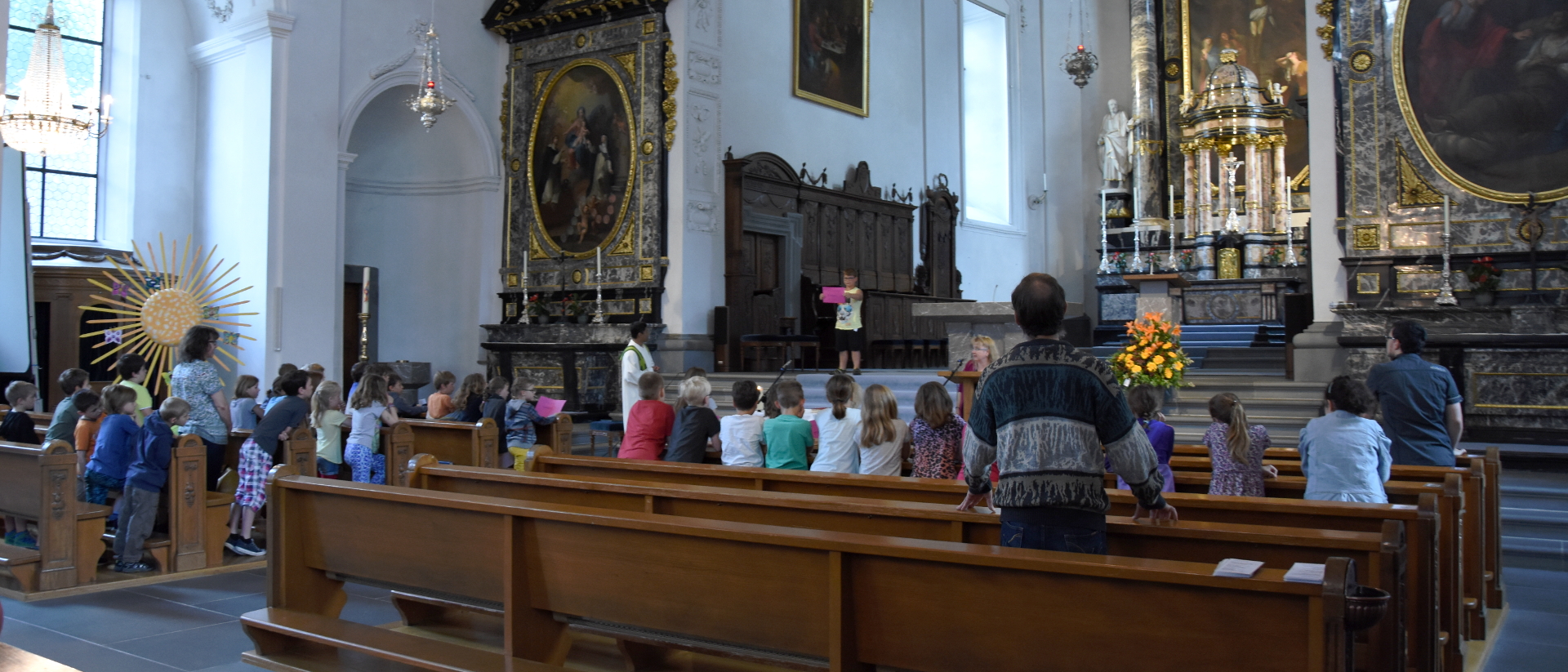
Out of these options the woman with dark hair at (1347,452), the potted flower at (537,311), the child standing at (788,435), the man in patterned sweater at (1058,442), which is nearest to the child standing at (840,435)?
the child standing at (788,435)

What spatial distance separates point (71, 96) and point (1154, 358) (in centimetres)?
1276

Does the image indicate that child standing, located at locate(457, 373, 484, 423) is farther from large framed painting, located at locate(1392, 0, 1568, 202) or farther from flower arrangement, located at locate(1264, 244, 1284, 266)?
flower arrangement, located at locate(1264, 244, 1284, 266)

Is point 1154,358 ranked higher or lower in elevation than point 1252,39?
lower

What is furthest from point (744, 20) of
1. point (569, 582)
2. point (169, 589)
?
point (569, 582)

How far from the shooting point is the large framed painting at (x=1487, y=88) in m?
9.98

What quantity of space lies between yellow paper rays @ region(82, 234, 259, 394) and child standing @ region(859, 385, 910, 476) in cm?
773

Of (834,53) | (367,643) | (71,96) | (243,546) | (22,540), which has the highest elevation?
(834,53)

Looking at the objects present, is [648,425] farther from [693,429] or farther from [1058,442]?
[1058,442]

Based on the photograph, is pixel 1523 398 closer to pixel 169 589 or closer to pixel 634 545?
pixel 634 545

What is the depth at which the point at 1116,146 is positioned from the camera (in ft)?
64.0

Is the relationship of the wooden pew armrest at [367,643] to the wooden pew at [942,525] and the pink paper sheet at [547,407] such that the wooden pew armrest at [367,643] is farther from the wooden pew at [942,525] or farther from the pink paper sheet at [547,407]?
the pink paper sheet at [547,407]

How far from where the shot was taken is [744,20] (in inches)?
595

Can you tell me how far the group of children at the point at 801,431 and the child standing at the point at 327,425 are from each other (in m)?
2.11

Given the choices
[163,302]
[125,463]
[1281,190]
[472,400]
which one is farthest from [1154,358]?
[1281,190]
